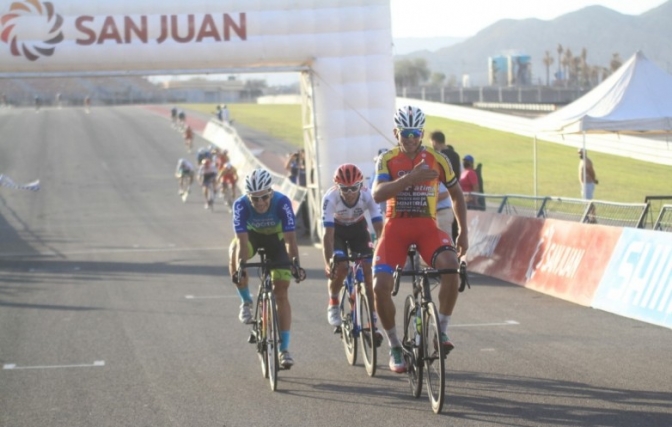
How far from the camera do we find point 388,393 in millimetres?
8891

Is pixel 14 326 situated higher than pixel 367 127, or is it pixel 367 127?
pixel 367 127

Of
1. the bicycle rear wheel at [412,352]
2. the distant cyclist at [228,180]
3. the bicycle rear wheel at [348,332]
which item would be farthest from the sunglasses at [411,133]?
the distant cyclist at [228,180]

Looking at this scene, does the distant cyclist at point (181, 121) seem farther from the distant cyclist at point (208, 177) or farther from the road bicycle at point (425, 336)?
the road bicycle at point (425, 336)

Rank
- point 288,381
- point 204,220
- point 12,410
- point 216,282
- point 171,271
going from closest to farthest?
point 12,410
point 288,381
point 216,282
point 171,271
point 204,220

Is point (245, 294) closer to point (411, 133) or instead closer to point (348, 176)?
point (348, 176)

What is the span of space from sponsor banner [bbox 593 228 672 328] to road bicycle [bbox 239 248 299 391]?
14.2 ft

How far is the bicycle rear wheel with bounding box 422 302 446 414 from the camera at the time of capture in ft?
25.7

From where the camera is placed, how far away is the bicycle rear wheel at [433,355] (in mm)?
7832

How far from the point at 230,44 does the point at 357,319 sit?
12.6m

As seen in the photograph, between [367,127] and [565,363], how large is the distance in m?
13.1

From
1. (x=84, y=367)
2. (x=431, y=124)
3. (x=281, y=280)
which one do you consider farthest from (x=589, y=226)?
(x=431, y=124)

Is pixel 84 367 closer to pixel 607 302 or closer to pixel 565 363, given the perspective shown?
Answer: pixel 565 363

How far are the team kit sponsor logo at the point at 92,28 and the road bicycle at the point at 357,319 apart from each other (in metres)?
12.1

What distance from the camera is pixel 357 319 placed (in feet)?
33.1
